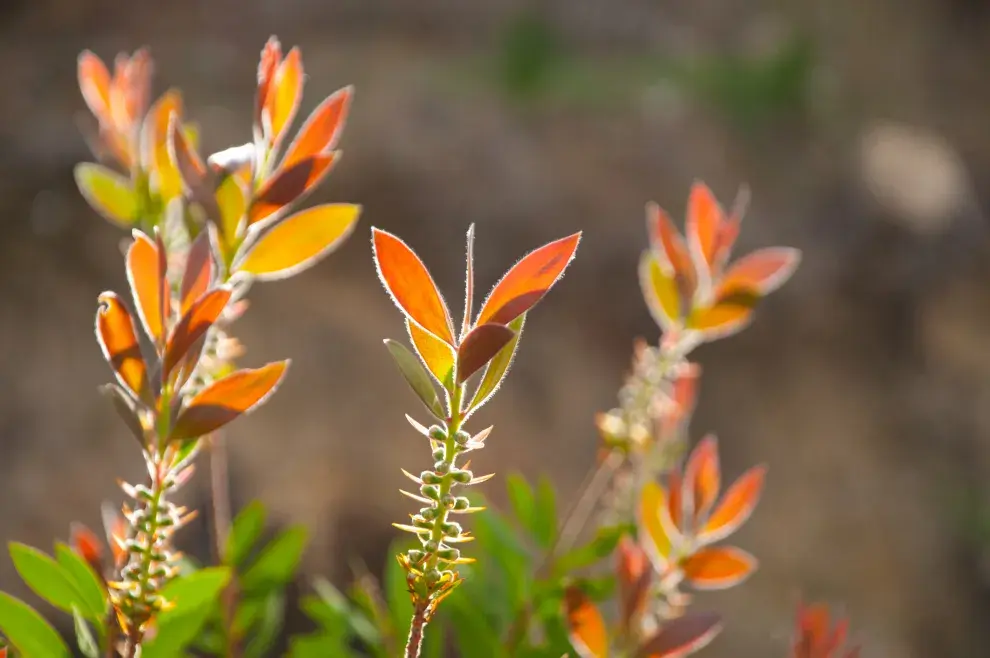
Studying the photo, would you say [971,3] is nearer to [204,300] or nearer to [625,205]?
[625,205]

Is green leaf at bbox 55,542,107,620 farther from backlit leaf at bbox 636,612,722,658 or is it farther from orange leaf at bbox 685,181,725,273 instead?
orange leaf at bbox 685,181,725,273

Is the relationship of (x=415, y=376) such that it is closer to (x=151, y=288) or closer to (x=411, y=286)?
(x=411, y=286)

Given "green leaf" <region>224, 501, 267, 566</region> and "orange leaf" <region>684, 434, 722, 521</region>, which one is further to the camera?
"green leaf" <region>224, 501, 267, 566</region>

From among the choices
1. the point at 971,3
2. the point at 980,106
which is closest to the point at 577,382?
the point at 980,106

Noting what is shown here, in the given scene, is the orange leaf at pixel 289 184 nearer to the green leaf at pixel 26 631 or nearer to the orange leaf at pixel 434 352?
the orange leaf at pixel 434 352

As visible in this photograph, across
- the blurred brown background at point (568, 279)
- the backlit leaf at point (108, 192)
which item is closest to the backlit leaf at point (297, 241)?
the backlit leaf at point (108, 192)

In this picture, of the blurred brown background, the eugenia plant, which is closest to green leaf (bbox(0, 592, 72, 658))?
the eugenia plant

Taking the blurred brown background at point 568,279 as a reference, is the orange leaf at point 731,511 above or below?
below
